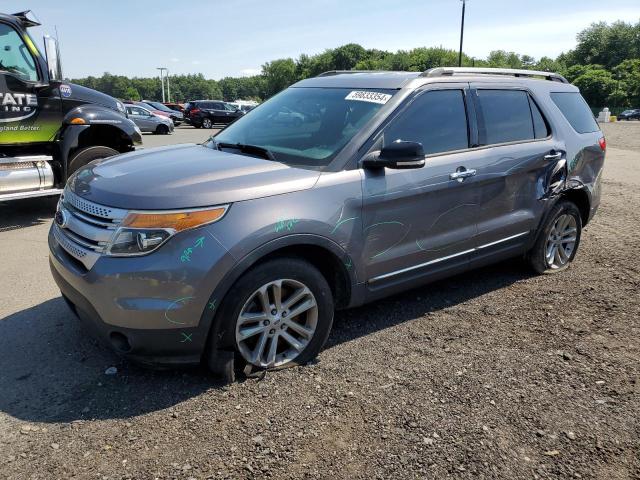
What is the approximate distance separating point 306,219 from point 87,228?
1245 mm

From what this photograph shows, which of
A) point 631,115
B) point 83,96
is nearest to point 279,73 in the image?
point 631,115

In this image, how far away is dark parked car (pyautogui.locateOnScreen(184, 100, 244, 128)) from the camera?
3459 centimetres

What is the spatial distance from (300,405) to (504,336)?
177 cm

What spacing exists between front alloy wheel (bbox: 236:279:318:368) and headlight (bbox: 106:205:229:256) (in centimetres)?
57

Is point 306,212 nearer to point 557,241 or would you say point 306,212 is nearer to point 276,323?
point 276,323

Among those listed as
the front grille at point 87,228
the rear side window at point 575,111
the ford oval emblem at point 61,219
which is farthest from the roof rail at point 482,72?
the ford oval emblem at point 61,219

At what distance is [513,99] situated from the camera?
4.67 metres

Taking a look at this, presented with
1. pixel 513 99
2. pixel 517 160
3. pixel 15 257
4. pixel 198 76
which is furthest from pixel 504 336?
pixel 198 76

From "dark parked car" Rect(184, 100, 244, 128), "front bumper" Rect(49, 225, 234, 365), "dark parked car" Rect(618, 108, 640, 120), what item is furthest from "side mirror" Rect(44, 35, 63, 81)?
"dark parked car" Rect(618, 108, 640, 120)

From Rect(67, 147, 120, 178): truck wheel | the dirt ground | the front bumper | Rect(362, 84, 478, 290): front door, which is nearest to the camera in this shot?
the dirt ground

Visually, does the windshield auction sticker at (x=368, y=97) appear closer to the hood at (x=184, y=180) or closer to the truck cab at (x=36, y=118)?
the hood at (x=184, y=180)

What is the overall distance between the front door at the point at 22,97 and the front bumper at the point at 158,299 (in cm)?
457

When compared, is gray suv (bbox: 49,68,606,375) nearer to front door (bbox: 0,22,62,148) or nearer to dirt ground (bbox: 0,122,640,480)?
dirt ground (bbox: 0,122,640,480)

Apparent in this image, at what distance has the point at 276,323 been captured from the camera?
3.21 metres
